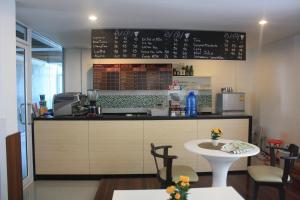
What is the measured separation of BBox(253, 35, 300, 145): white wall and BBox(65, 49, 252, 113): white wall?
249mm

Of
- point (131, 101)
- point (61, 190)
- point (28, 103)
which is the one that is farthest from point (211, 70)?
point (61, 190)

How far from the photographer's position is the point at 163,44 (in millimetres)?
3770

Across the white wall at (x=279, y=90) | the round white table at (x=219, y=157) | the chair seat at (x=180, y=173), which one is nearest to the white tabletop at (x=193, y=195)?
the round white table at (x=219, y=157)

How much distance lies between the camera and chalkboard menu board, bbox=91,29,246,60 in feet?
12.2

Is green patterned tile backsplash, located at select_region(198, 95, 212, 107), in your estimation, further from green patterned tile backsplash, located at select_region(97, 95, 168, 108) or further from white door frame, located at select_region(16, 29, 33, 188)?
white door frame, located at select_region(16, 29, 33, 188)

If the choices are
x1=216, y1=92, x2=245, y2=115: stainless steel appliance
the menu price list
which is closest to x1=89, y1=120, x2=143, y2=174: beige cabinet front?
the menu price list

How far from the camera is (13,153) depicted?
266 centimetres

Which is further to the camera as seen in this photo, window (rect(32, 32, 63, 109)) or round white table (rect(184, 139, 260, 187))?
window (rect(32, 32, 63, 109))

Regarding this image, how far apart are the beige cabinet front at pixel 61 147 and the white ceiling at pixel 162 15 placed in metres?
1.52

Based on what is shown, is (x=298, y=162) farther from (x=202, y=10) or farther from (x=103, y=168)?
(x=103, y=168)

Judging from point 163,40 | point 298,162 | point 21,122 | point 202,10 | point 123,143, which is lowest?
point 298,162

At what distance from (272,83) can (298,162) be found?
1.90 metres

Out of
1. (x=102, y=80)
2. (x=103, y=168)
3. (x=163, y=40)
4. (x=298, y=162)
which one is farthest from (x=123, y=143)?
(x=298, y=162)

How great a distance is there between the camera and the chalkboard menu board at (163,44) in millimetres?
3715
